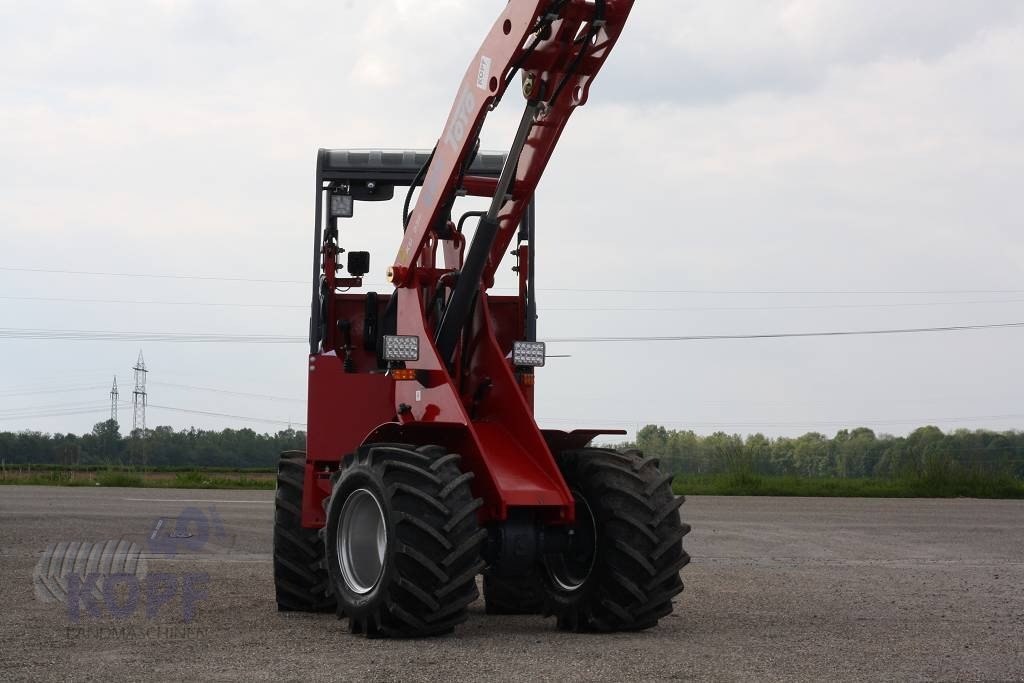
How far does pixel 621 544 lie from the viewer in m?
9.14

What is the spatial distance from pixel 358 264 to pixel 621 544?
3595mm

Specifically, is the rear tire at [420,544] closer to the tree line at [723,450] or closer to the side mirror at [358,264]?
the side mirror at [358,264]

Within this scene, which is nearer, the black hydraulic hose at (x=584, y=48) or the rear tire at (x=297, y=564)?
the black hydraulic hose at (x=584, y=48)

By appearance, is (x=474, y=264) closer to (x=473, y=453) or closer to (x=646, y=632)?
(x=473, y=453)

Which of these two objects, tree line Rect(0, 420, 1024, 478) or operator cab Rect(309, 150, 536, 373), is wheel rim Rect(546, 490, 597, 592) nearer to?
operator cab Rect(309, 150, 536, 373)

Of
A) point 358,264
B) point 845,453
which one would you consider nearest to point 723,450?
point 845,453

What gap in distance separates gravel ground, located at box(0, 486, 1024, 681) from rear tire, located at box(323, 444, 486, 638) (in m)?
0.18

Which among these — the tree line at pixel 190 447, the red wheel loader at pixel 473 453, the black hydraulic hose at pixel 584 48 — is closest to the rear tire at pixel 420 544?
the red wheel loader at pixel 473 453

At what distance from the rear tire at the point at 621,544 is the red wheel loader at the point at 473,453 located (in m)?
0.01

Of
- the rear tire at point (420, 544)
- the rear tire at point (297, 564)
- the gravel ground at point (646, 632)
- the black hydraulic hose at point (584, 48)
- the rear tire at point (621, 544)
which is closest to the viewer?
the gravel ground at point (646, 632)

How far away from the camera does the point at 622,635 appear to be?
928 cm

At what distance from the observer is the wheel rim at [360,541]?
902 cm

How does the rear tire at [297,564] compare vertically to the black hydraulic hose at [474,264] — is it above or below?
below

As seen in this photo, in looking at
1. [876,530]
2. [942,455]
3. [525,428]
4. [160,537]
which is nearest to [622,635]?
[525,428]
